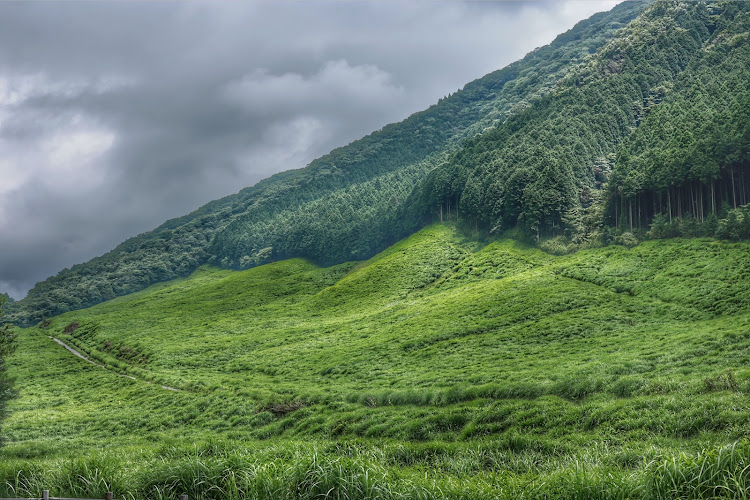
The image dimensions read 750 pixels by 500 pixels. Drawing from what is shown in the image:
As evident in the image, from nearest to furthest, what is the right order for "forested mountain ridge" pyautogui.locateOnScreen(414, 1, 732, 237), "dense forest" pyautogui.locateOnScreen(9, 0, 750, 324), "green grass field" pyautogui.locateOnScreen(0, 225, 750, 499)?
"green grass field" pyautogui.locateOnScreen(0, 225, 750, 499)
"dense forest" pyautogui.locateOnScreen(9, 0, 750, 324)
"forested mountain ridge" pyautogui.locateOnScreen(414, 1, 732, 237)

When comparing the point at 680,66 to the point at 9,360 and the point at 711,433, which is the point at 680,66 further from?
the point at 9,360

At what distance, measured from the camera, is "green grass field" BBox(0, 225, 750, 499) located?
14.3m

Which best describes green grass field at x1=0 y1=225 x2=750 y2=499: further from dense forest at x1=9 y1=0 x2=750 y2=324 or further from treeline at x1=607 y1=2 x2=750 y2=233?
treeline at x1=607 y1=2 x2=750 y2=233

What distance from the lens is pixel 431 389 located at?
131 feet

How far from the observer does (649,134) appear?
119250 mm

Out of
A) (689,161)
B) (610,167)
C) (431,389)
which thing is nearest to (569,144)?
(610,167)

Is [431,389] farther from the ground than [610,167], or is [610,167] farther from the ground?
[610,167]

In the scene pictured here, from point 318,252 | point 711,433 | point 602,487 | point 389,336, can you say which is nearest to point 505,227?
point 389,336

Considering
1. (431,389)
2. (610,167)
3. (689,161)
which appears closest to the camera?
(431,389)

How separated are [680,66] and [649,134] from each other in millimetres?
90387

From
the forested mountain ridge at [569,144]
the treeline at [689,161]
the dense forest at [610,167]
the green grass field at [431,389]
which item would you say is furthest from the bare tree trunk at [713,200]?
the forested mountain ridge at [569,144]

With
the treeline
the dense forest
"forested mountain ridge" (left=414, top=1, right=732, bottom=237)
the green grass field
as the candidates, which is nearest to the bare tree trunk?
the treeline

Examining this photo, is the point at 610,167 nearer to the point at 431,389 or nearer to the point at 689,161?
the point at 689,161

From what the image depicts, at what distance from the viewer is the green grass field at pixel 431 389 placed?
46.9ft
